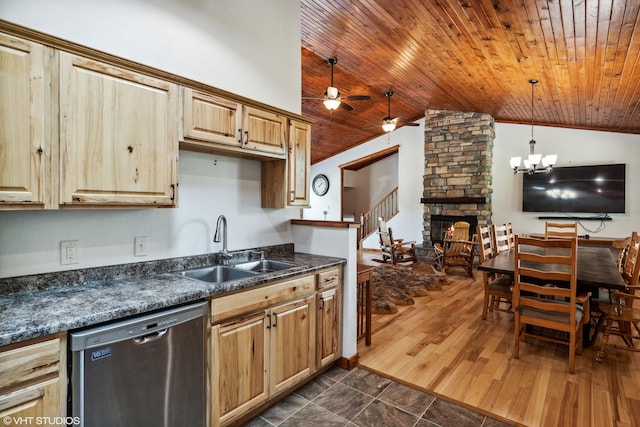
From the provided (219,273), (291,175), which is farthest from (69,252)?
(291,175)

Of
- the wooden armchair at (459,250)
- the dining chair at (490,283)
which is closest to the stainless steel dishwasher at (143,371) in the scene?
the dining chair at (490,283)

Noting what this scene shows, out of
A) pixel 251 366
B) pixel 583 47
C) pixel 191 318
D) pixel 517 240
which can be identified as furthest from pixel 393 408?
pixel 583 47

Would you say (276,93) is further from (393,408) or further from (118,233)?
(393,408)

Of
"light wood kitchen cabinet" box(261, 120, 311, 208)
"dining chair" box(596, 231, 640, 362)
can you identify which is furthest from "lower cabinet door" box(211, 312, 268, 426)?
"dining chair" box(596, 231, 640, 362)

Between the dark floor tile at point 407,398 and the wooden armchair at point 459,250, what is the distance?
4.16 metres

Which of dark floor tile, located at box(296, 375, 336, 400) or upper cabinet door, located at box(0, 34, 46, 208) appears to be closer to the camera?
upper cabinet door, located at box(0, 34, 46, 208)

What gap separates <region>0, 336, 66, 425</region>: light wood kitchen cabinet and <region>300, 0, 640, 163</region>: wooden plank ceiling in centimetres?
353

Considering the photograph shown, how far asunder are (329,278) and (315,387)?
0.81m

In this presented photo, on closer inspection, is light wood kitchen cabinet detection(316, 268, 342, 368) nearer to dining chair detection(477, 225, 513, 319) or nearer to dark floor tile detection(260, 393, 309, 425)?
dark floor tile detection(260, 393, 309, 425)

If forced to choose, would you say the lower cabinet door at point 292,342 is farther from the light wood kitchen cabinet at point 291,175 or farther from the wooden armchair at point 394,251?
the wooden armchair at point 394,251

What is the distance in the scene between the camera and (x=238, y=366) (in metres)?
1.90

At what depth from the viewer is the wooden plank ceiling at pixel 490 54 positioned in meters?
2.78

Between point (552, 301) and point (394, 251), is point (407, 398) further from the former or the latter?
point (394, 251)

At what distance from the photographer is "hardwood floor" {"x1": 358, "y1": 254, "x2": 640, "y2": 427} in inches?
84.6
